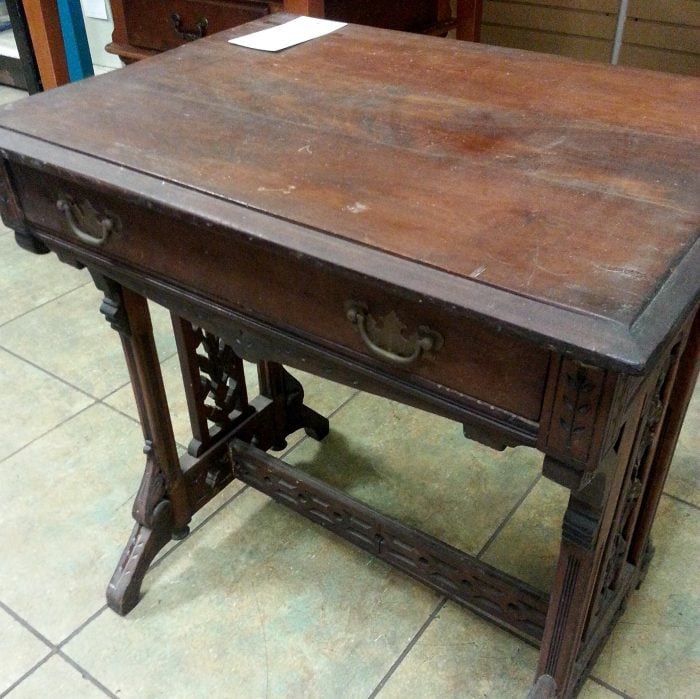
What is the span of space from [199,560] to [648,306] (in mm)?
1103

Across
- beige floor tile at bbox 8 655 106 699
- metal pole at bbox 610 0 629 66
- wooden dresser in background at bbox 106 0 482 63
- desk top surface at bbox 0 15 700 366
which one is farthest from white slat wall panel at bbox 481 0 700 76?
beige floor tile at bbox 8 655 106 699

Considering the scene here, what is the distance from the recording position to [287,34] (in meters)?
1.42

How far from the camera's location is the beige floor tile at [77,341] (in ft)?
6.72

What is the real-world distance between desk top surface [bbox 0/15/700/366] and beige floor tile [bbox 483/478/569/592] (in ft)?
2.69

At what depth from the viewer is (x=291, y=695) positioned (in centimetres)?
130

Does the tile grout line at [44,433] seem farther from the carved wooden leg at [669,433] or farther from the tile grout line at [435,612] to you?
the carved wooden leg at [669,433]

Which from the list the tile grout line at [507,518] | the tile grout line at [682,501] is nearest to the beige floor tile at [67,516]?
the tile grout line at [507,518]

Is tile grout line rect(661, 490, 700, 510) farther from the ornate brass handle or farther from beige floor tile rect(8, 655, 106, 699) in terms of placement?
the ornate brass handle

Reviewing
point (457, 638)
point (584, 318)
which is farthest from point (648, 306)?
point (457, 638)

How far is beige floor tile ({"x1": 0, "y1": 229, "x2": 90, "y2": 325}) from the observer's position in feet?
7.72

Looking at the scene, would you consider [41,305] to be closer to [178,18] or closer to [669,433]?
[178,18]

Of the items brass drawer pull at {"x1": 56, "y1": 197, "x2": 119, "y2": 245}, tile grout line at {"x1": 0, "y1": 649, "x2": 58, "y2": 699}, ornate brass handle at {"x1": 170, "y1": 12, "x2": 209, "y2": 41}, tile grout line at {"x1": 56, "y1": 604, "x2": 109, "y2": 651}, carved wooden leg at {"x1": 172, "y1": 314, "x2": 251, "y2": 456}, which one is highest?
brass drawer pull at {"x1": 56, "y1": 197, "x2": 119, "y2": 245}

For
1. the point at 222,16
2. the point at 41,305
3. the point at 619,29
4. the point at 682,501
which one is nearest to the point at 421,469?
the point at 682,501

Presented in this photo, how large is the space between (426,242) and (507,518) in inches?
37.4
